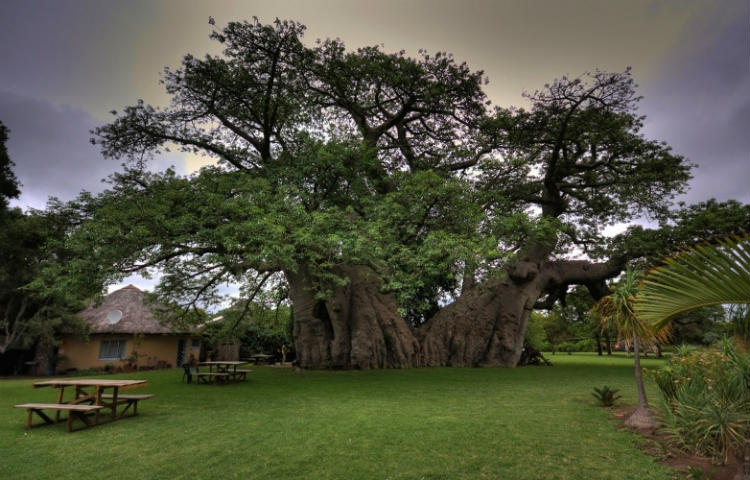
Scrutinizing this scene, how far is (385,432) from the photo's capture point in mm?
6523

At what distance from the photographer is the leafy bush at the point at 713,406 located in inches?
193

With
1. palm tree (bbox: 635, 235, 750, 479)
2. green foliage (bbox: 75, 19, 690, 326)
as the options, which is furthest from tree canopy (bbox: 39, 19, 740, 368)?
palm tree (bbox: 635, 235, 750, 479)

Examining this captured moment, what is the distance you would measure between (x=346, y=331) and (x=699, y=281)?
625 inches

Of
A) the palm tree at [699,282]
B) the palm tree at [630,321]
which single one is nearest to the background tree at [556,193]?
the palm tree at [630,321]

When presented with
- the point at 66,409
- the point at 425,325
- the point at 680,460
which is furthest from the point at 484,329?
the point at 66,409

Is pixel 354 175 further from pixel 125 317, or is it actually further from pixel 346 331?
pixel 125 317

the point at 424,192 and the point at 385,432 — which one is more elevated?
the point at 424,192

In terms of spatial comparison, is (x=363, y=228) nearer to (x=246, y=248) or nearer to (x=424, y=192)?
(x=424, y=192)

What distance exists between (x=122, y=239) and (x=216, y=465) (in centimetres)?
753

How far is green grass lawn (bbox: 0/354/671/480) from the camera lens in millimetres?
4887

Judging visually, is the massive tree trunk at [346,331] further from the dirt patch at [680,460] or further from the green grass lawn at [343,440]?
the dirt patch at [680,460]

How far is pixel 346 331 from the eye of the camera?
59.1 ft

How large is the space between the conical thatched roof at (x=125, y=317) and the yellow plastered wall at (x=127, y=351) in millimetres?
536

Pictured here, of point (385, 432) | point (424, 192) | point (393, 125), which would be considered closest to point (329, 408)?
point (385, 432)
